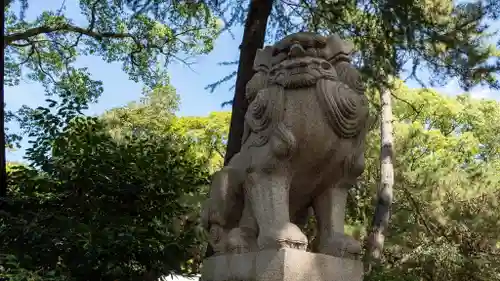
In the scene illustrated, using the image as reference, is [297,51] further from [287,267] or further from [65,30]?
[65,30]

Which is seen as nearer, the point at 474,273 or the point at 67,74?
the point at 474,273

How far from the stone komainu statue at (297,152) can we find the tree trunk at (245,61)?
2.54 metres

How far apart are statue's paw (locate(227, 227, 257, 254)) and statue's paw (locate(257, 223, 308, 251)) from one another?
28cm

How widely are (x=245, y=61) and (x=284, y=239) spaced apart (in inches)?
153

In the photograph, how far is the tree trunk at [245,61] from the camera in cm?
678

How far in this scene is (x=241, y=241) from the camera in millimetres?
3920

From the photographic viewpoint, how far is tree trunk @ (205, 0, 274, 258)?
6781mm

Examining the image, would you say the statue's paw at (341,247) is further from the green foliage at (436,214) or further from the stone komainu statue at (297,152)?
the green foliage at (436,214)

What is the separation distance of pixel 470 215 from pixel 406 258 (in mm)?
1479

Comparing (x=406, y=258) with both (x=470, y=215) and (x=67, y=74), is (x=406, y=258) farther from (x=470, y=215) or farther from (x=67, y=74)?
(x=67, y=74)

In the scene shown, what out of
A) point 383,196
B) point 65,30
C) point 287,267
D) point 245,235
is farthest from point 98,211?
point 65,30

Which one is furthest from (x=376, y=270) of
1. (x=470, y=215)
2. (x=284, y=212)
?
(x=470, y=215)

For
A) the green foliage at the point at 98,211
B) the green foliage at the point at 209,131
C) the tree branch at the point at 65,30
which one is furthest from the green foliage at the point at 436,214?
the green foliage at the point at 209,131

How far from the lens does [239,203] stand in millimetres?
4230
